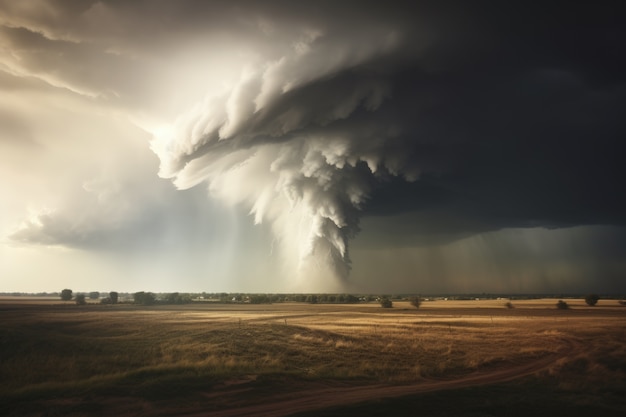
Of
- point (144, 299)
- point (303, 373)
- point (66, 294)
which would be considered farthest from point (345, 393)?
point (66, 294)

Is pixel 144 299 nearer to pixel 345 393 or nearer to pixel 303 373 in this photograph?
pixel 303 373

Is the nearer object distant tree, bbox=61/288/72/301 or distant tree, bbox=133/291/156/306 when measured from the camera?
distant tree, bbox=133/291/156/306

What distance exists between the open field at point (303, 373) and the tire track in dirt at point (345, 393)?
0.21 feet

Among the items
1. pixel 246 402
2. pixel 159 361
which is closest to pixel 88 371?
pixel 159 361

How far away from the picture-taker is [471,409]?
63.4 ft

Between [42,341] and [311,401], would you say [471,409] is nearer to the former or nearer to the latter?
[311,401]

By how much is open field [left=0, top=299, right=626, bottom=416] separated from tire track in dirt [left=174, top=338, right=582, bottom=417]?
0.21 feet

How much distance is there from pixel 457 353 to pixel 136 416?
2739cm

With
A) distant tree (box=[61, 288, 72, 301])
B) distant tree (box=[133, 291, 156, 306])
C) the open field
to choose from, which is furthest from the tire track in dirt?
distant tree (box=[61, 288, 72, 301])

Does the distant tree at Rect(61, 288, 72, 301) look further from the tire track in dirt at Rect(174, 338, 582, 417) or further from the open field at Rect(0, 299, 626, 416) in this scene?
the tire track in dirt at Rect(174, 338, 582, 417)

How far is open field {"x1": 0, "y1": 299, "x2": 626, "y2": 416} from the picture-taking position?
20.3m

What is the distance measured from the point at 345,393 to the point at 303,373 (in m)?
5.45

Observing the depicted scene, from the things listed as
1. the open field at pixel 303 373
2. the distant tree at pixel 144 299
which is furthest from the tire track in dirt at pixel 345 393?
the distant tree at pixel 144 299

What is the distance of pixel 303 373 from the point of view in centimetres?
2805
